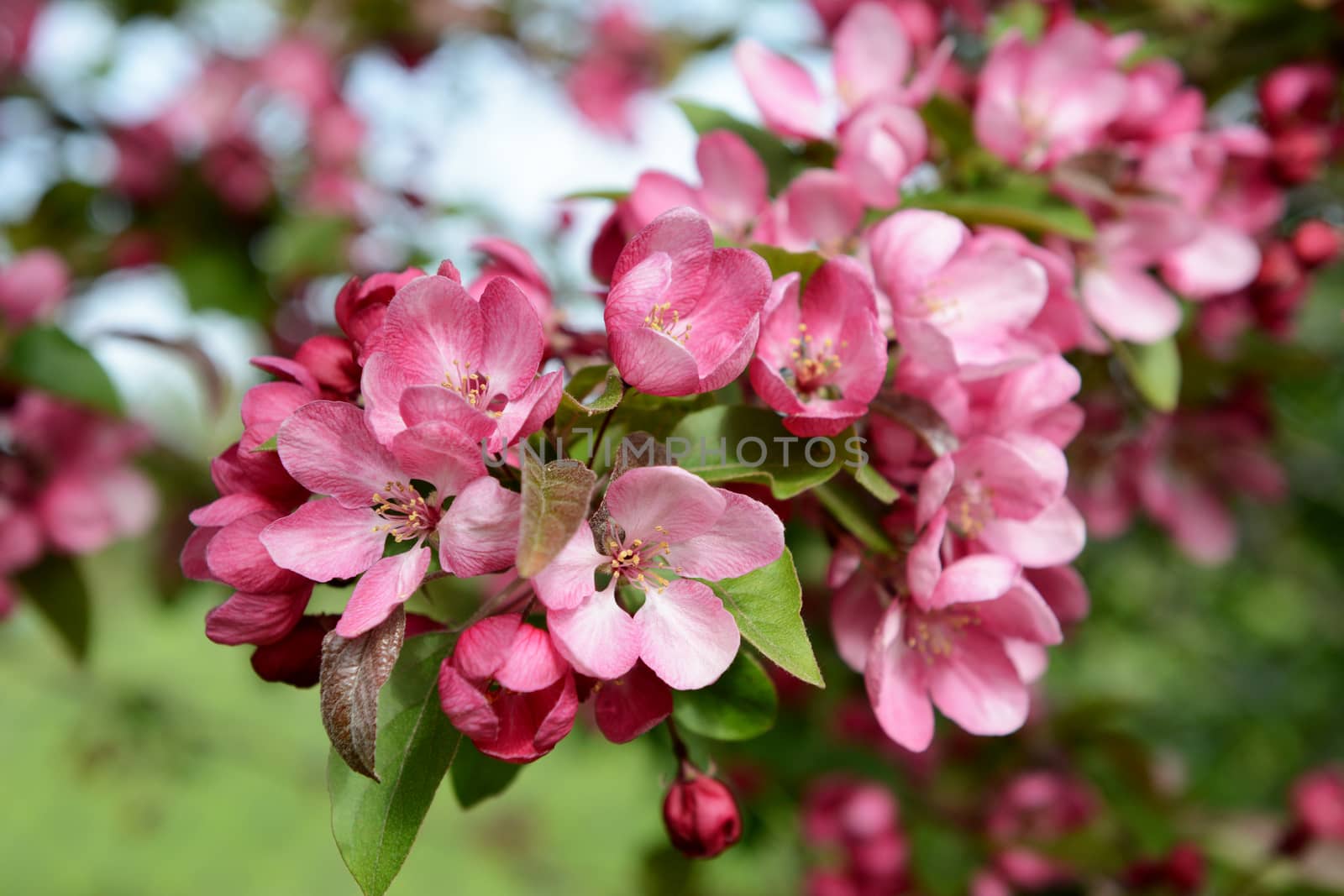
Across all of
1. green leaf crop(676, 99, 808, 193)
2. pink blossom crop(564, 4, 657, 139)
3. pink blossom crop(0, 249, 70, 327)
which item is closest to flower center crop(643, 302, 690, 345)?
green leaf crop(676, 99, 808, 193)

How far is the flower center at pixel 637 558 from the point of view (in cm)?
70

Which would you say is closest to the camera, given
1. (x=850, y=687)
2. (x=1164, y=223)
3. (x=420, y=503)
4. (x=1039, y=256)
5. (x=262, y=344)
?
(x=420, y=503)

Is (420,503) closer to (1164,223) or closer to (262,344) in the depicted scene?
(1164,223)

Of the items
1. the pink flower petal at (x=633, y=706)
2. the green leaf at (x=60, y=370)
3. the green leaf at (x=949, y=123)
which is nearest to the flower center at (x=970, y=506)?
the pink flower petal at (x=633, y=706)

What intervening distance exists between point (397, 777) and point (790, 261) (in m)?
0.53

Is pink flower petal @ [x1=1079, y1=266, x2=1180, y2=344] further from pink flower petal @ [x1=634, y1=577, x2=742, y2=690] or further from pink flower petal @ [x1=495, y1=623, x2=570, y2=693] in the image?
pink flower petal @ [x1=495, y1=623, x2=570, y2=693]

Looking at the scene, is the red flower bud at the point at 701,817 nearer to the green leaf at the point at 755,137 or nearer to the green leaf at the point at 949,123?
the green leaf at the point at 755,137

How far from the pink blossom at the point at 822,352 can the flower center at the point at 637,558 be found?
0.16 m

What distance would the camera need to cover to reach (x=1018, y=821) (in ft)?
6.12

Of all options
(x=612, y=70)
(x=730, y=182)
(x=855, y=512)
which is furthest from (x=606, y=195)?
(x=612, y=70)

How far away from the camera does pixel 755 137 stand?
115cm

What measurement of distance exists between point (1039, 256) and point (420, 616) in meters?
0.70

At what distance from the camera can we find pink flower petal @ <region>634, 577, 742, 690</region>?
67 cm

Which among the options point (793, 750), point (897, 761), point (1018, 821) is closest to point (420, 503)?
point (793, 750)
